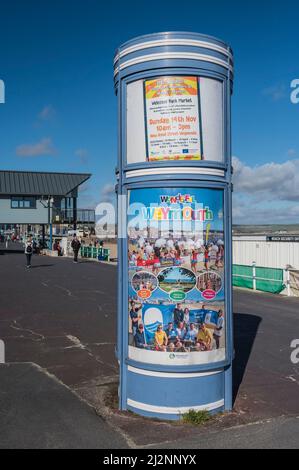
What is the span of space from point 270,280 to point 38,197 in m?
39.0

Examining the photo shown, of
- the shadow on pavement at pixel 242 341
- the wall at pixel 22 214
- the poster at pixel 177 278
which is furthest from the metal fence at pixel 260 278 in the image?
the wall at pixel 22 214

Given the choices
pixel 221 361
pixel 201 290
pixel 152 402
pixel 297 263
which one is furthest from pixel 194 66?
pixel 297 263

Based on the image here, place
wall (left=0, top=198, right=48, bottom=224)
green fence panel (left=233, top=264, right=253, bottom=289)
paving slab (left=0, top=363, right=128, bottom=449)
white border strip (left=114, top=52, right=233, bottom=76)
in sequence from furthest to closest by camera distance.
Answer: wall (left=0, top=198, right=48, bottom=224), green fence panel (left=233, top=264, right=253, bottom=289), white border strip (left=114, top=52, right=233, bottom=76), paving slab (left=0, top=363, right=128, bottom=449)

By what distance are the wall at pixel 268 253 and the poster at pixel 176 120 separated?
13.9 meters

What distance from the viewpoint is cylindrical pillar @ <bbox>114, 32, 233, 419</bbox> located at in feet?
16.4

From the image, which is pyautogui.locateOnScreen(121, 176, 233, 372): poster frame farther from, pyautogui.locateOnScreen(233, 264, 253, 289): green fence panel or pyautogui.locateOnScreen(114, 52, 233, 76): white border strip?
pyautogui.locateOnScreen(233, 264, 253, 289): green fence panel

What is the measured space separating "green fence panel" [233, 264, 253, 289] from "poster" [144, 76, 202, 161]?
13.2 m

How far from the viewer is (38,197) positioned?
51.5 metres

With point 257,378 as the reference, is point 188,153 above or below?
above

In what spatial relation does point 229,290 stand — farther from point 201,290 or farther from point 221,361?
point 221,361

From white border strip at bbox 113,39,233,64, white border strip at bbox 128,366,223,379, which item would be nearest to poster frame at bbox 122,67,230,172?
white border strip at bbox 113,39,233,64

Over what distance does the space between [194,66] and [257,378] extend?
13.8ft

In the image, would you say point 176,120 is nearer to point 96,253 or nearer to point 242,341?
point 242,341
